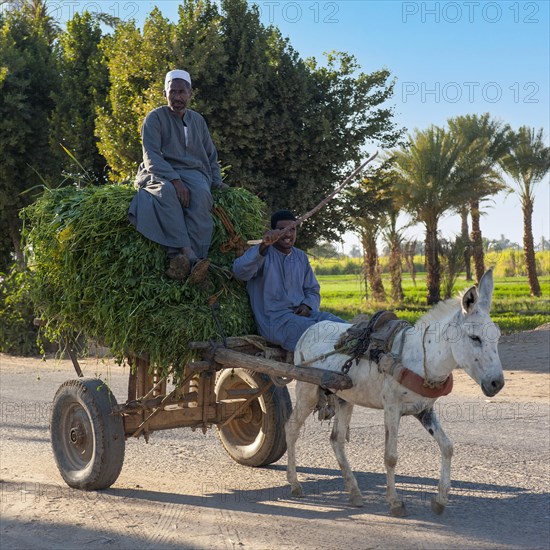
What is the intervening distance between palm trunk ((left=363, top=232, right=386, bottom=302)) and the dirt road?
1968cm

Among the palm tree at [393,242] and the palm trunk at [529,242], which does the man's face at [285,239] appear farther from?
the palm trunk at [529,242]

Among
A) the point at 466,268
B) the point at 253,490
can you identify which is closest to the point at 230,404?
the point at 253,490

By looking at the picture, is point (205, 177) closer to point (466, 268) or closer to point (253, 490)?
point (253, 490)

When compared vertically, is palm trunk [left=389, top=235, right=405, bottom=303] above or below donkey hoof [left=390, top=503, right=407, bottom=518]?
above

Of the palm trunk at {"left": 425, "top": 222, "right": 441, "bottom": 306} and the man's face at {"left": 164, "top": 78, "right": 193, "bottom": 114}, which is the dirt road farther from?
the palm trunk at {"left": 425, "top": 222, "right": 441, "bottom": 306}

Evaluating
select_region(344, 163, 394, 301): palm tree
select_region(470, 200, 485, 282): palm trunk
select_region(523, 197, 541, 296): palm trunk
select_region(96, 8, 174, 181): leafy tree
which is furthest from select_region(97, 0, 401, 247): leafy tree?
select_region(523, 197, 541, 296): palm trunk

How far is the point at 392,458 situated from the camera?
19.0 feet

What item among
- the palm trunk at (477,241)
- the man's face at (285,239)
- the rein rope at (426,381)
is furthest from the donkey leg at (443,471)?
the palm trunk at (477,241)

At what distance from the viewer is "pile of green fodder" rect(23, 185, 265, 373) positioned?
21.1 feet

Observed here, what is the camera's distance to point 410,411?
5.90 meters

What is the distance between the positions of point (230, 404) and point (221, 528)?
5.26ft

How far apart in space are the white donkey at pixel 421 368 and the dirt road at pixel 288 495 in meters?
0.37

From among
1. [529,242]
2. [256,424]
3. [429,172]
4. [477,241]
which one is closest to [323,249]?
[429,172]

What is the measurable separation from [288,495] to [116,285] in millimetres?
2161
